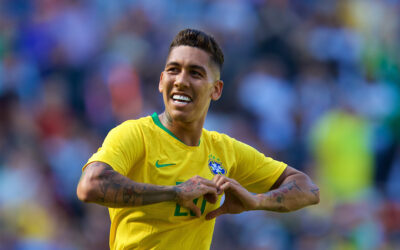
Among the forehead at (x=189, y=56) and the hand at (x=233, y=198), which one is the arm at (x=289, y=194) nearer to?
the hand at (x=233, y=198)

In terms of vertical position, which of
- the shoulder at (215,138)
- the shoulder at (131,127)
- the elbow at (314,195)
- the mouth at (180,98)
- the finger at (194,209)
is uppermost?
the mouth at (180,98)

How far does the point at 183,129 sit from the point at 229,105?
6321 millimetres

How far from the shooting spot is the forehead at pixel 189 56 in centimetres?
450

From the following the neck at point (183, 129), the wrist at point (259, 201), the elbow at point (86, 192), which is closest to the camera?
the elbow at point (86, 192)

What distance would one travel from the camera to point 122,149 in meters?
3.99

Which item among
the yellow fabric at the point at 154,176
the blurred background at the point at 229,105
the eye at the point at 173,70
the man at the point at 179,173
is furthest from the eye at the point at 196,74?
the blurred background at the point at 229,105

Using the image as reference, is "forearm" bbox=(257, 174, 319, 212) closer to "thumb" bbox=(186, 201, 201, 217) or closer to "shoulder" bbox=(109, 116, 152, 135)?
"thumb" bbox=(186, 201, 201, 217)

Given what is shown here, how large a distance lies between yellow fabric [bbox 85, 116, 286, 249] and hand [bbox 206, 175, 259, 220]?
0.55 feet

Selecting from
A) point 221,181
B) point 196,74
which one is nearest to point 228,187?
point 221,181

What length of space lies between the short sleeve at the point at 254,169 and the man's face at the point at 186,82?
55cm

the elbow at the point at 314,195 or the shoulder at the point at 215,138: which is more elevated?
the shoulder at the point at 215,138

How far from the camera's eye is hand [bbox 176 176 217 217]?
3.86m

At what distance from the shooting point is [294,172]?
4.95 meters

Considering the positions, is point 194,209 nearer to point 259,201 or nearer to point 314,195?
point 259,201
